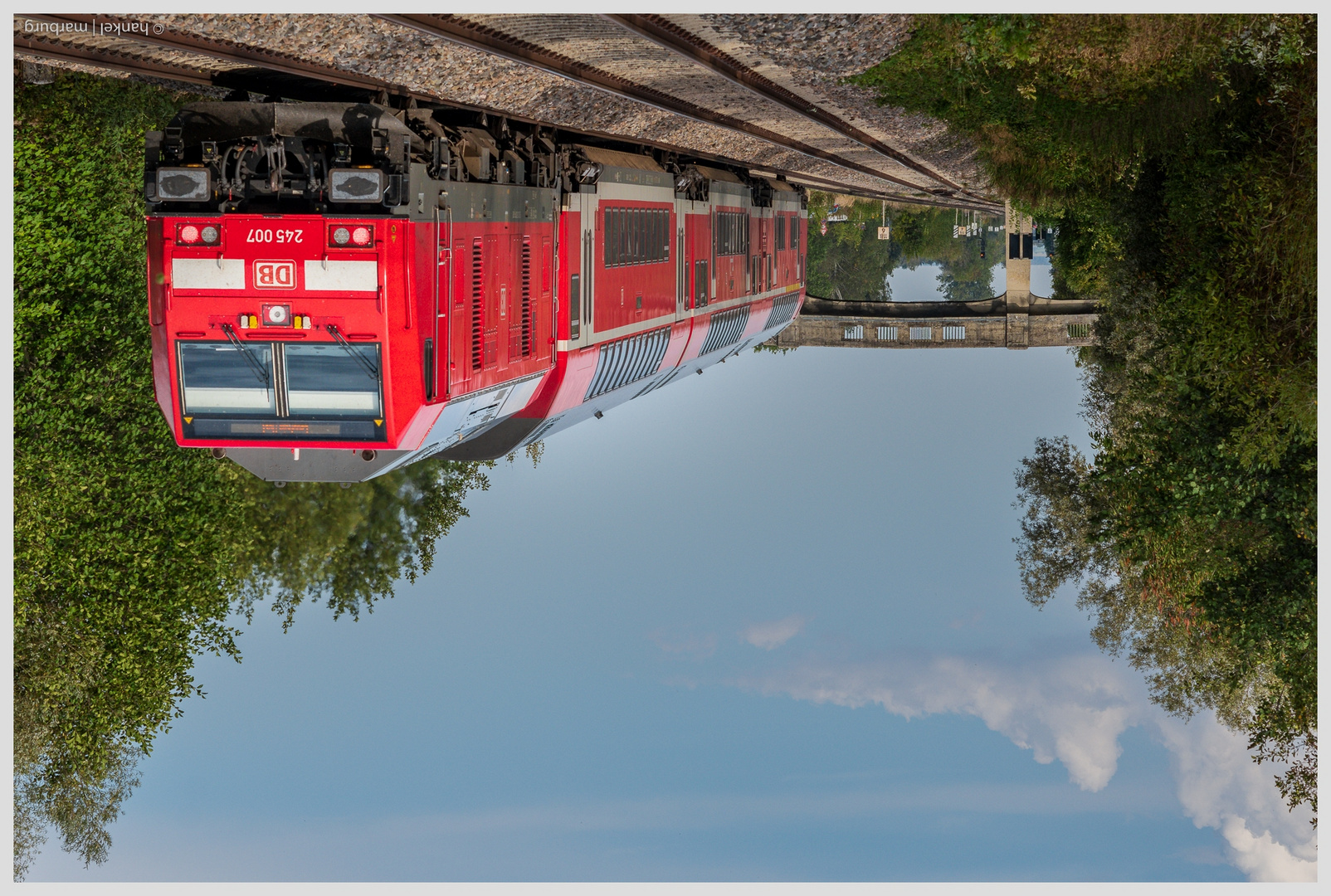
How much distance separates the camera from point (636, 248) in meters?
19.8

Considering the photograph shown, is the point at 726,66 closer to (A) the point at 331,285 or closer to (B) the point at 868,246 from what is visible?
(A) the point at 331,285

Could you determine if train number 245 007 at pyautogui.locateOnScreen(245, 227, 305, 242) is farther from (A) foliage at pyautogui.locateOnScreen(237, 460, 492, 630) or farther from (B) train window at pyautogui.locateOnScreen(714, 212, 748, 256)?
(A) foliage at pyautogui.locateOnScreen(237, 460, 492, 630)

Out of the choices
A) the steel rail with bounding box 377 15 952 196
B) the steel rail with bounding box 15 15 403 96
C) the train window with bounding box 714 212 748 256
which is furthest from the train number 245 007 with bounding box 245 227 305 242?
the train window with bounding box 714 212 748 256

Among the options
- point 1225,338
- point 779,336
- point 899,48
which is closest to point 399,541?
point 779,336

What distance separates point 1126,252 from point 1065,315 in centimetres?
1793

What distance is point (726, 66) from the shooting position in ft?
66.7

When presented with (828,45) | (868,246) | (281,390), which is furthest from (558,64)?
(868,246)

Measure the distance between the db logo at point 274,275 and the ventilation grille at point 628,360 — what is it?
7252 millimetres

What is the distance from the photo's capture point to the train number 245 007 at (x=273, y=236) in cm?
1178

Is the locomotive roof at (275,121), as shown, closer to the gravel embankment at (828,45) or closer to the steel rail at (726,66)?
the steel rail at (726,66)

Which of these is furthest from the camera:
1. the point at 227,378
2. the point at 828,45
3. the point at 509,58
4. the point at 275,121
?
the point at 828,45

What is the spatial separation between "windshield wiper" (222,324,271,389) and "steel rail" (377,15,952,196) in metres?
6.17

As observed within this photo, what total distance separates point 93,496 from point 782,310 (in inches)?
865

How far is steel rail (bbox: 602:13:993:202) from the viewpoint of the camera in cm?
1676
